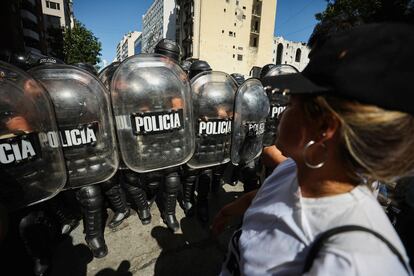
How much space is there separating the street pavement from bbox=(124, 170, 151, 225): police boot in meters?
0.10

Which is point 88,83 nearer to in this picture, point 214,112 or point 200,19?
point 214,112

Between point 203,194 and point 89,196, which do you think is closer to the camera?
point 89,196

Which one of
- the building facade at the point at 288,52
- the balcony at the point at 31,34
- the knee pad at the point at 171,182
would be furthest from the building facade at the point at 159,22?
the knee pad at the point at 171,182

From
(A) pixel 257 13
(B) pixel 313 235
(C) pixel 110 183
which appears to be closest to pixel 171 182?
(C) pixel 110 183

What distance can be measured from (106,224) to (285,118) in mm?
2838

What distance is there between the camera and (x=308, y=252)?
703 millimetres

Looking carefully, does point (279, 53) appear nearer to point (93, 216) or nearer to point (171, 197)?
point (171, 197)

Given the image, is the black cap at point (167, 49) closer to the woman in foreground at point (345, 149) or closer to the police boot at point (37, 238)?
the police boot at point (37, 238)

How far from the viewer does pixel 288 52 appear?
4506 centimetres

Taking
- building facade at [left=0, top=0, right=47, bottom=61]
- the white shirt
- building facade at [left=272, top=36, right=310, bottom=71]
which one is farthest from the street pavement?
building facade at [left=272, top=36, right=310, bottom=71]

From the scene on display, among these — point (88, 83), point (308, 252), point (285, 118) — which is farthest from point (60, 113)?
point (308, 252)

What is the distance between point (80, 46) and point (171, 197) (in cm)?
2856

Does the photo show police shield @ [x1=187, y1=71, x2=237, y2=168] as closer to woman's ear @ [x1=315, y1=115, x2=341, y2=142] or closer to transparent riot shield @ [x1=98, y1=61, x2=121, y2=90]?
transparent riot shield @ [x1=98, y1=61, x2=121, y2=90]

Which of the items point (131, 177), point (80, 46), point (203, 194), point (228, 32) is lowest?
point (203, 194)
